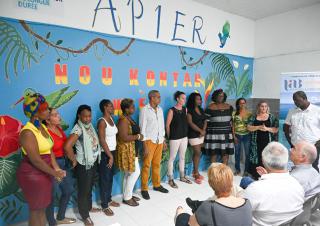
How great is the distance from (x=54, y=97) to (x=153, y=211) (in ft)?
5.94

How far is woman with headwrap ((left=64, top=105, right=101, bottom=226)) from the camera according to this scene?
2.67 metres

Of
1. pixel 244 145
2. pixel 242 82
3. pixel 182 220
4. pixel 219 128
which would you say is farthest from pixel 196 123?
pixel 182 220

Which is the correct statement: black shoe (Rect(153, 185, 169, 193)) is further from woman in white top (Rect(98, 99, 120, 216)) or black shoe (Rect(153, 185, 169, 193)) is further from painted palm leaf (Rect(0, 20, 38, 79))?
painted palm leaf (Rect(0, 20, 38, 79))

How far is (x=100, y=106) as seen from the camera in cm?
310

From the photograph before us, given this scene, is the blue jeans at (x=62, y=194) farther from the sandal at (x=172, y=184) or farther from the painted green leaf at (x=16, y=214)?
the sandal at (x=172, y=184)

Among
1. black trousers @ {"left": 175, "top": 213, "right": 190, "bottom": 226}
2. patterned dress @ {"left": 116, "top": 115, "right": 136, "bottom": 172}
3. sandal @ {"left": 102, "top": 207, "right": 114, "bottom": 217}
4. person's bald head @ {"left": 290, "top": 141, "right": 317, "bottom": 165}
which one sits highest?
person's bald head @ {"left": 290, "top": 141, "right": 317, "bottom": 165}

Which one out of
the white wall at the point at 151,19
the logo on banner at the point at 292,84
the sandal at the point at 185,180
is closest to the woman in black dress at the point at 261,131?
the logo on banner at the point at 292,84

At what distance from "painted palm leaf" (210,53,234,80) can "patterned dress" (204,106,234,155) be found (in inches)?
33.0

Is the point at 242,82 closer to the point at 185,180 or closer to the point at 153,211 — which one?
the point at 185,180

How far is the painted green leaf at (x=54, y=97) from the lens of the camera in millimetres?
2848

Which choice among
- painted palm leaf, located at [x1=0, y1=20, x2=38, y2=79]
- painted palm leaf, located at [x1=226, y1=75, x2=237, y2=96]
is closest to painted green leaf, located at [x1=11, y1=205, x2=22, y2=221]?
painted palm leaf, located at [x1=0, y1=20, x2=38, y2=79]

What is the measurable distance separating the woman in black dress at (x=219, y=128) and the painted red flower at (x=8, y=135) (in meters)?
2.84

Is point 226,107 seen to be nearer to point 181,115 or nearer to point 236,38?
point 181,115

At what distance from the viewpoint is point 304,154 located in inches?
81.6
